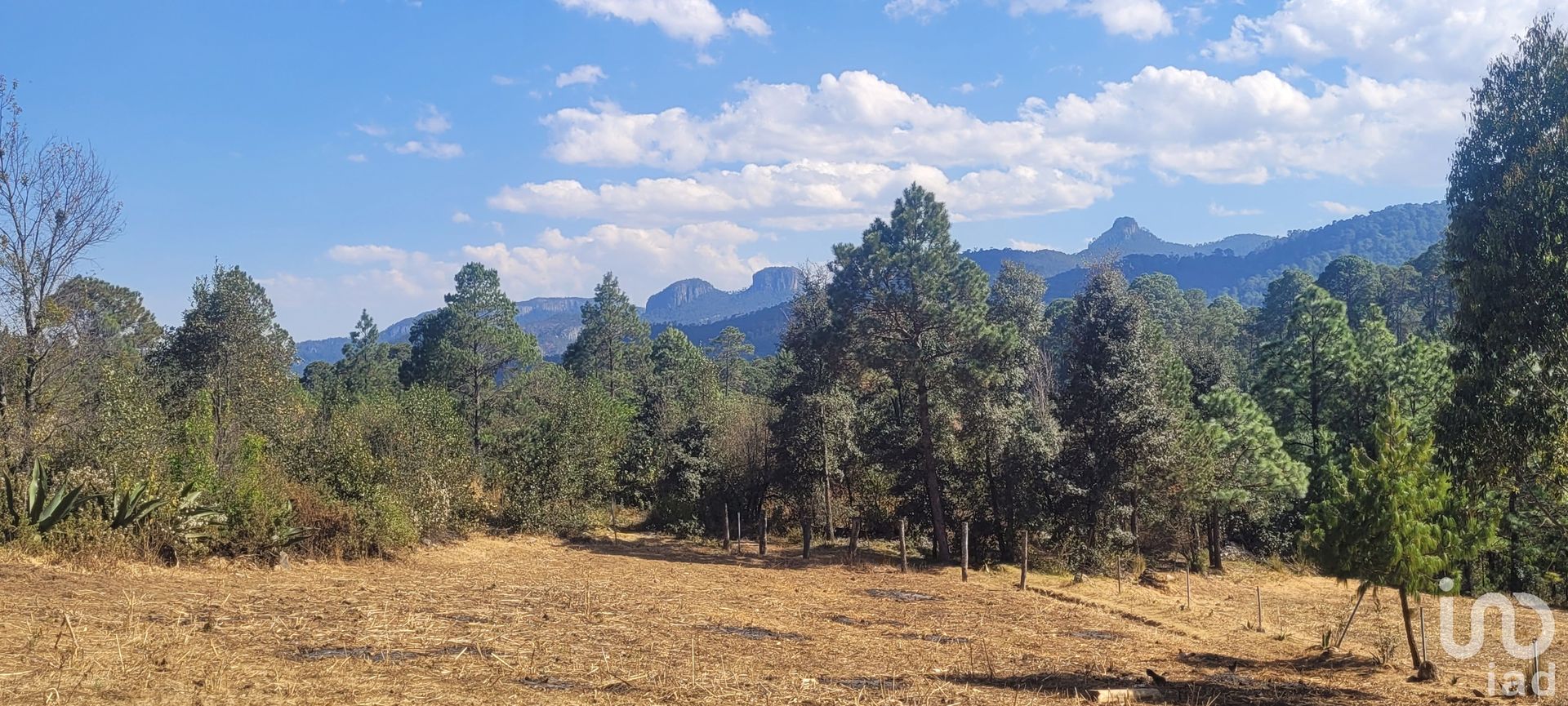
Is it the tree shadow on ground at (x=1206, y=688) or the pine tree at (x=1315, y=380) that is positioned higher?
the pine tree at (x=1315, y=380)

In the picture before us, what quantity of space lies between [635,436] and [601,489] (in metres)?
6.01

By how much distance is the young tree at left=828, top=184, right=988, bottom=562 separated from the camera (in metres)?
25.3

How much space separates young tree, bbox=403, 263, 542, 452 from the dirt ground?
20502 millimetres

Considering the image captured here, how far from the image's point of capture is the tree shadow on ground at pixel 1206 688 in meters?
10.7

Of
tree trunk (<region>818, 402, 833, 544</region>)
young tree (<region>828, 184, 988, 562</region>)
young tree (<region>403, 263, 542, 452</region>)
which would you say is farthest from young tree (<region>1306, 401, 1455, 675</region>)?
young tree (<region>403, 263, 542, 452</region>)

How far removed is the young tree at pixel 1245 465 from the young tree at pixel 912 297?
31.4ft

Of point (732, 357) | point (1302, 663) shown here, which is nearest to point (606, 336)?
point (732, 357)

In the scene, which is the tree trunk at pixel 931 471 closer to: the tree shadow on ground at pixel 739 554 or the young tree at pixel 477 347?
the tree shadow on ground at pixel 739 554

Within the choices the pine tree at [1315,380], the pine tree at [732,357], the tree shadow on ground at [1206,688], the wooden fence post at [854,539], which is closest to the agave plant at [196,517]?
the tree shadow on ground at [1206,688]

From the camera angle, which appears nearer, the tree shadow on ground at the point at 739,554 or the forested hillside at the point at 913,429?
the forested hillside at the point at 913,429

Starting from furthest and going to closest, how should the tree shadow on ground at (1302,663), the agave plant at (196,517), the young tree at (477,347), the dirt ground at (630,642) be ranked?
the young tree at (477,347) < the agave plant at (196,517) < the tree shadow on ground at (1302,663) < the dirt ground at (630,642)

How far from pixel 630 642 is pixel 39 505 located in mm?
9185

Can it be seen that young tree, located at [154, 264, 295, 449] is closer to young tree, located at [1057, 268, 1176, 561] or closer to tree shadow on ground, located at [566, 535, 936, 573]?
tree shadow on ground, located at [566, 535, 936, 573]

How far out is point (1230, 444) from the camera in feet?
95.8
